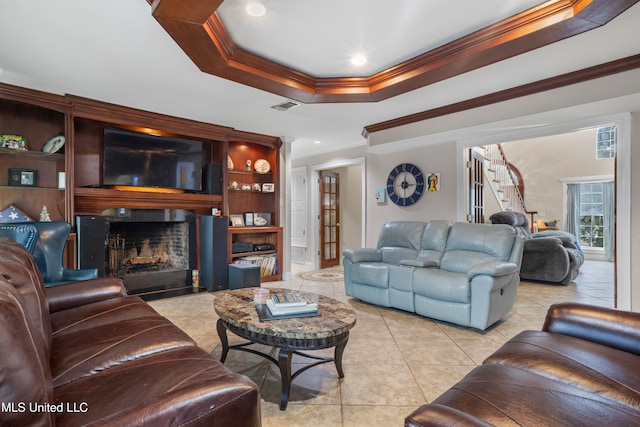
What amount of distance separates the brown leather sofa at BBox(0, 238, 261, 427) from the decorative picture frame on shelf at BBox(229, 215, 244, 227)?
10.4ft

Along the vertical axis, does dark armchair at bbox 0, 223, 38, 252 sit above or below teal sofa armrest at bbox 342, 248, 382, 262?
above

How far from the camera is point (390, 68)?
9.69 ft

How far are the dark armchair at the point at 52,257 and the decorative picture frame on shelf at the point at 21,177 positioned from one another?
2.87 ft

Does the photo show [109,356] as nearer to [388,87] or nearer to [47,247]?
[47,247]

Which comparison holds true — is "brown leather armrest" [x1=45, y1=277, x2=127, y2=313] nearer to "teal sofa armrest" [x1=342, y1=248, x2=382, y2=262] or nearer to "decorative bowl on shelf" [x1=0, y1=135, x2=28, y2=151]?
"decorative bowl on shelf" [x1=0, y1=135, x2=28, y2=151]

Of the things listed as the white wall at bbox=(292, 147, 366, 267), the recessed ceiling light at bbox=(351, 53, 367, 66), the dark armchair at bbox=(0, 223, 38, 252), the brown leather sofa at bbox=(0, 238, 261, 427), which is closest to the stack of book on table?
the brown leather sofa at bbox=(0, 238, 261, 427)

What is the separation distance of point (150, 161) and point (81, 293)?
2429 mm

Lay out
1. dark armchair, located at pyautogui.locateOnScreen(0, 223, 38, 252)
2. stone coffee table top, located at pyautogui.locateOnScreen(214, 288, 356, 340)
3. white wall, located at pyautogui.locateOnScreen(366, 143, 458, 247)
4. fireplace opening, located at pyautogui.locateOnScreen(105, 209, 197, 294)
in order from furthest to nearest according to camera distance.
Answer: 1. white wall, located at pyautogui.locateOnScreen(366, 143, 458, 247)
2. fireplace opening, located at pyautogui.locateOnScreen(105, 209, 197, 294)
3. dark armchair, located at pyautogui.locateOnScreen(0, 223, 38, 252)
4. stone coffee table top, located at pyautogui.locateOnScreen(214, 288, 356, 340)

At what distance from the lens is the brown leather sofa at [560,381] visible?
35.8 inches

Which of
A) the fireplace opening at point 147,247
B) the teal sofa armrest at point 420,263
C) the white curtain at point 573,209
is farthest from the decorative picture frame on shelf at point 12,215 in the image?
the white curtain at point 573,209

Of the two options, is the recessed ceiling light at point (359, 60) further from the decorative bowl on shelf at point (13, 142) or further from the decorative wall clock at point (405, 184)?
the decorative bowl on shelf at point (13, 142)

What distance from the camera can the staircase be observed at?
661 centimetres

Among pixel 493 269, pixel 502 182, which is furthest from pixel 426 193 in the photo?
pixel 502 182

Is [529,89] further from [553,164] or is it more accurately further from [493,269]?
[553,164]
